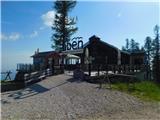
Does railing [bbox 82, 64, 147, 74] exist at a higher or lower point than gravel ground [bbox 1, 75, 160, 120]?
higher

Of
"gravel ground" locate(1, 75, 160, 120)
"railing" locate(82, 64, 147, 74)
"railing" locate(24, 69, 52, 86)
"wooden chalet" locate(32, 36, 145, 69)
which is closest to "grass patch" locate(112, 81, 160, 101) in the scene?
"gravel ground" locate(1, 75, 160, 120)

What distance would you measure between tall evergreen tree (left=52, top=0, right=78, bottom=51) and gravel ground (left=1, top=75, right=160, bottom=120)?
27729mm

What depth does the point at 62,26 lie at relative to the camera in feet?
151

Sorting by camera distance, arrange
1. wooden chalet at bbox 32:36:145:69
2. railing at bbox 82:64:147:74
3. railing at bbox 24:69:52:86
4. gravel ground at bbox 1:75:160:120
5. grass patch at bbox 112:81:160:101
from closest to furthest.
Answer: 1. gravel ground at bbox 1:75:160:120
2. grass patch at bbox 112:81:160:101
3. railing at bbox 24:69:52:86
4. railing at bbox 82:64:147:74
5. wooden chalet at bbox 32:36:145:69

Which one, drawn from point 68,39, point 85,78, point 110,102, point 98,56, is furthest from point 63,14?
point 110,102

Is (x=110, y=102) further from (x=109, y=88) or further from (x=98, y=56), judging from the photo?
(x=98, y=56)

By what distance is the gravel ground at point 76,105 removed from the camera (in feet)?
39.4

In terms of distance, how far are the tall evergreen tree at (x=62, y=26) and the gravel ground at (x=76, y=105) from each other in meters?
27.7

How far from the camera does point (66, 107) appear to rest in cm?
1363

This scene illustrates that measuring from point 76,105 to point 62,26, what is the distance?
3314 centimetres

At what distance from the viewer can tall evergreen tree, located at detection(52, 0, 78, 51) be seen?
45.8m

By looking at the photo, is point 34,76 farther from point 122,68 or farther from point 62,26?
point 62,26

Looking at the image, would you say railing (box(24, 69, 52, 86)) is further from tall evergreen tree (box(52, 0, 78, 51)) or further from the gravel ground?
tall evergreen tree (box(52, 0, 78, 51))

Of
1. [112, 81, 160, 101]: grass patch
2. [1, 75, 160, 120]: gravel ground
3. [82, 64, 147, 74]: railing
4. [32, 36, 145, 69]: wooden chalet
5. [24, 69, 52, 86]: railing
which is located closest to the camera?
[1, 75, 160, 120]: gravel ground
